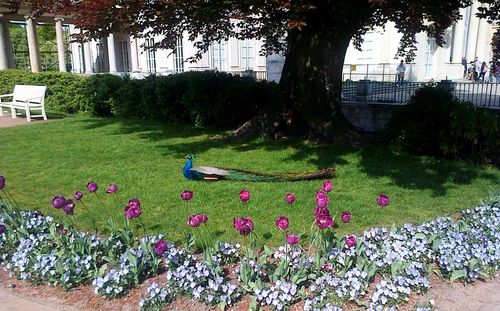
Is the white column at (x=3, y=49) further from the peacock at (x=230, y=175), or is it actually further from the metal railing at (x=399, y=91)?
the peacock at (x=230, y=175)

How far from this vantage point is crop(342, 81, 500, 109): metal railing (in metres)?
9.95

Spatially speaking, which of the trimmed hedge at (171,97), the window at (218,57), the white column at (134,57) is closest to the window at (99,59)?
the white column at (134,57)

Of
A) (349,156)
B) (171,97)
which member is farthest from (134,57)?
(349,156)

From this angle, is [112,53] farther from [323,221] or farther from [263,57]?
[323,221]

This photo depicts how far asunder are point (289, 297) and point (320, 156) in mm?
4860

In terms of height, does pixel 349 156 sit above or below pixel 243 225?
below

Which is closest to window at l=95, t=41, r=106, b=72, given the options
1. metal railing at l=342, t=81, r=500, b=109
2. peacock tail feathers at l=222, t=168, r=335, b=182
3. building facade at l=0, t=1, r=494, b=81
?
building facade at l=0, t=1, r=494, b=81

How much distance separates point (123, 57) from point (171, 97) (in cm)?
2269

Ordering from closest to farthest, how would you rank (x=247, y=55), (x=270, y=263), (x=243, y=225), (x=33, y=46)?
1. (x=243, y=225)
2. (x=270, y=263)
3. (x=247, y=55)
4. (x=33, y=46)

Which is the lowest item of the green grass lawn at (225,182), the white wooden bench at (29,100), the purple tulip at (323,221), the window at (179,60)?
the green grass lawn at (225,182)

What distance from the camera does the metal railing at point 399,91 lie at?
9.95m

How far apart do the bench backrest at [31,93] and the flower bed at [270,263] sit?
32.3ft

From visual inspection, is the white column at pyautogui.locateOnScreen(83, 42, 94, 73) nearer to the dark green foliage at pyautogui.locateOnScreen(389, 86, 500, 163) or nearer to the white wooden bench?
the white wooden bench

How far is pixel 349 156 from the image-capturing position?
7715 millimetres
